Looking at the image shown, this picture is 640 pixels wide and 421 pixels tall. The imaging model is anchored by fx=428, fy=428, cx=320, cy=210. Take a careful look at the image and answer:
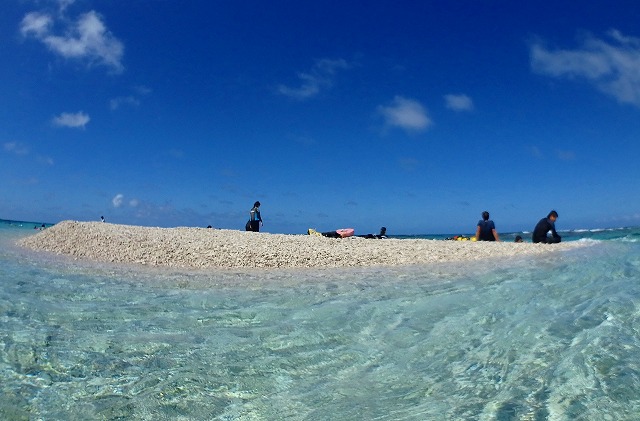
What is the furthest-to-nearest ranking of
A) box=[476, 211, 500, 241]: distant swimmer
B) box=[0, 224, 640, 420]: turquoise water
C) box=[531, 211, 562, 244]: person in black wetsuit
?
box=[476, 211, 500, 241]: distant swimmer → box=[531, 211, 562, 244]: person in black wetsuit → box=[0, 224, 640, 420]: turquoise water

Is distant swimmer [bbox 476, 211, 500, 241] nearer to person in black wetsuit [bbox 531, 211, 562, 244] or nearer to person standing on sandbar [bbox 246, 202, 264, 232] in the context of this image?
person in black wetsuit [bbox 531, 211, 562, 244]

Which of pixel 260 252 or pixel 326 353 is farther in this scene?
pixel 260 252

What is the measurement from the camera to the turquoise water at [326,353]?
356 centimetres

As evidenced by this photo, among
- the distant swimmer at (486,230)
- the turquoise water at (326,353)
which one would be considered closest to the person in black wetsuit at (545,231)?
the distant swimmer at (486,230)

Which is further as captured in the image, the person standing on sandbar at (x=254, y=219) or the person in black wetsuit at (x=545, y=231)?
the person standing on sandbar at (x=254, y=219)

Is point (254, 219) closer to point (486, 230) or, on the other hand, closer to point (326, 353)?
point (486, 230)

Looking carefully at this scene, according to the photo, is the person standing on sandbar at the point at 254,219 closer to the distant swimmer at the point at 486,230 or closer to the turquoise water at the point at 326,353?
the distant swimmer at the point at 486,230

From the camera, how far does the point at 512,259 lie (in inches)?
610

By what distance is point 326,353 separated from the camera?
5.05m

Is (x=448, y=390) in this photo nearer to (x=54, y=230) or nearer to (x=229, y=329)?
(x=229, y=329)

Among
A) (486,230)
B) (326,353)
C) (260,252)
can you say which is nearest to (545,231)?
(486,230)

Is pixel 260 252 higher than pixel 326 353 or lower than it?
higher

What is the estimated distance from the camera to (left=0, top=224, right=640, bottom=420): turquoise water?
3.56 metres

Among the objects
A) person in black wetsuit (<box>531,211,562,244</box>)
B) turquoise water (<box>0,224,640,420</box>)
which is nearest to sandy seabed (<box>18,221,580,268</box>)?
person in black wetsuit (<box>531,211,562,244</box>)
